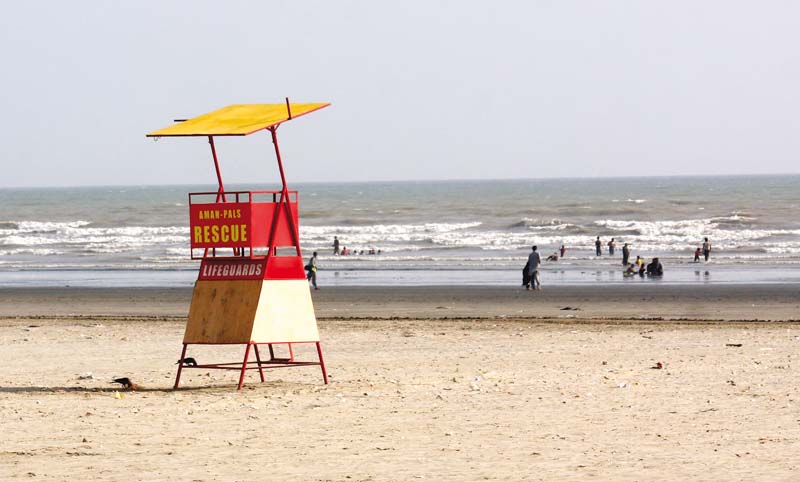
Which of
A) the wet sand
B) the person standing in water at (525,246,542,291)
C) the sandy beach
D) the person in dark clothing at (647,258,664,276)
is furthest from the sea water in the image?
the sandy beach

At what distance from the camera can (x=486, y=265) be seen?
4222 centimetres

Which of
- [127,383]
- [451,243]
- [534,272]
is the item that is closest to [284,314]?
[127,383]

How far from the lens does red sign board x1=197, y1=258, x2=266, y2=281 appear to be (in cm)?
1230

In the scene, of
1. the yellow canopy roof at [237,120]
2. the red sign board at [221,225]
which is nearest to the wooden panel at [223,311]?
the red sign board at [221,225]

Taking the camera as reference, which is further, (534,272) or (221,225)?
(534,272)

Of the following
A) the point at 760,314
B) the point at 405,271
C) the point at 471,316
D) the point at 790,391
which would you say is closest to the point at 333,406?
the point at 790,391

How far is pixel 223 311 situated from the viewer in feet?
40.3

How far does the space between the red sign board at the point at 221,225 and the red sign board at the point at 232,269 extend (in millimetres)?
327

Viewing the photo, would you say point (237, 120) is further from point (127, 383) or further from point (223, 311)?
point (127, 383)

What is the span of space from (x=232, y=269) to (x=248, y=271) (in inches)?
7.6

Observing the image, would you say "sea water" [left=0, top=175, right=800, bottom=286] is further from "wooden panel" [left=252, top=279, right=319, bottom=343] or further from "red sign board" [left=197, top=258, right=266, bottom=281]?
"red sign board" [left=197, top=258, right=266, bottom=281]

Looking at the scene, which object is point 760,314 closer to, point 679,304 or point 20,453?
point 679,304

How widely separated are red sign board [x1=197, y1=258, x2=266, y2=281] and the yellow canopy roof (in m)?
1.42

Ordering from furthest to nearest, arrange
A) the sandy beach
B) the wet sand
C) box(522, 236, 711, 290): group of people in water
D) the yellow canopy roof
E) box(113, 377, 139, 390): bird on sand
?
box(522, 236, 711, 290): group of people in water → the wet sand → box(113, 377, 139, 390): bird on sand → the yellow canopy roof → the sandy beach
